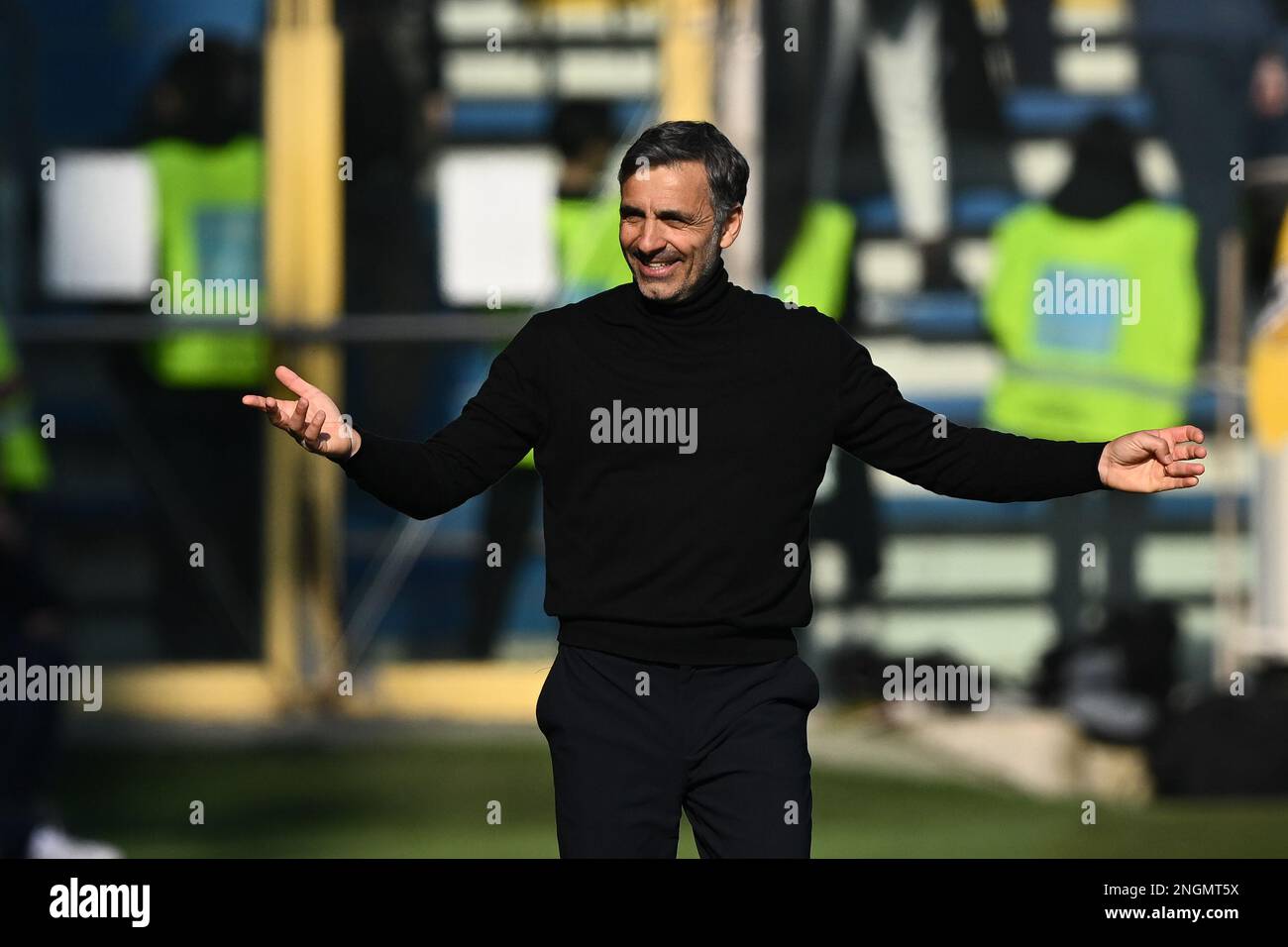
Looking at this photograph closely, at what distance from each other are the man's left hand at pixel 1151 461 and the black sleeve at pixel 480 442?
2.71 ft

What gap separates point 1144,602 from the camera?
24.1 feet

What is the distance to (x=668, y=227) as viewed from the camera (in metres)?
3.20

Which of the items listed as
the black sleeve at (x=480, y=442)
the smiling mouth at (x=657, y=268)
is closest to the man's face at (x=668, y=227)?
the smiling mouth at (x=657, y=268)

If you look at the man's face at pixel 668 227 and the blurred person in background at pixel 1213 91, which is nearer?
the man's face at pixel 668 227

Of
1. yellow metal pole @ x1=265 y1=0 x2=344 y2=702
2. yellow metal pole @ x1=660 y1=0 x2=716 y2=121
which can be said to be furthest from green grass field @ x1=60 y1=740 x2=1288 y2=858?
yellow metal pole @ x1=660 y1=0 x2=716 y2=121

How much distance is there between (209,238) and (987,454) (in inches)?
180

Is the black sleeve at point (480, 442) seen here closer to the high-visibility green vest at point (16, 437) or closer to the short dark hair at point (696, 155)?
the short dark hair at point (696, 155)

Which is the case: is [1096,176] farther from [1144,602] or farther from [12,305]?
[12,305]

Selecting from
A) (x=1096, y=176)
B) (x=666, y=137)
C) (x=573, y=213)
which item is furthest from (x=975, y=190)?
(x=666, y=137)

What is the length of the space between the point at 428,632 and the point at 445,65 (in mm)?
1819

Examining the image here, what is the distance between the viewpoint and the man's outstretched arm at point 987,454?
334 cm

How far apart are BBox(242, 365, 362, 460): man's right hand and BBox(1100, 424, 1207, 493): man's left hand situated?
3.55 ft

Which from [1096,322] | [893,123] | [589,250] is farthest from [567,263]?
[1096,322]

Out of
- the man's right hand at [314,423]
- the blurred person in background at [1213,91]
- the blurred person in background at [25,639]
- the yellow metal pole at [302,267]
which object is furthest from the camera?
the yellow metal pole at [302,267]
